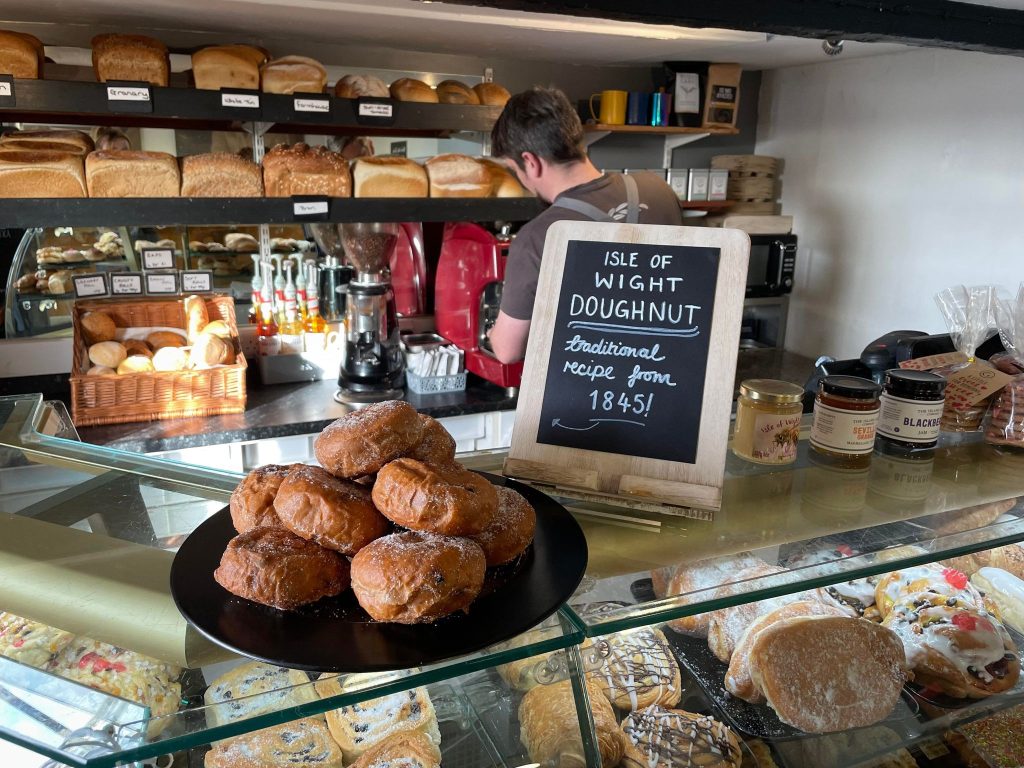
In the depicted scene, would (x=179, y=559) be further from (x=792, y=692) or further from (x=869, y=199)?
(x=869, y=199)

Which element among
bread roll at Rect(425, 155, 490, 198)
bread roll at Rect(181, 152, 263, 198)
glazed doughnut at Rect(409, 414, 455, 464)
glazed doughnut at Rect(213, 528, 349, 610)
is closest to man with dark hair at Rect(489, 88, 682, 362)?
bread roll at Rect(425, 155, 490, 198)

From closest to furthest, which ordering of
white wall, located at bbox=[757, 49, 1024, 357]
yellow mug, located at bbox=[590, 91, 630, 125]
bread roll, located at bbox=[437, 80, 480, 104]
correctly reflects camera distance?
bread roll, located at bbox=[437, 80, 480, 104] → white wall, located at bbox=[757, 49, 1024, 357] → yellow mug, located at bbox=[590, 91, 630, 125]

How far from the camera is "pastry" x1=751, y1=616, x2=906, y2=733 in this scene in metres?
1.18

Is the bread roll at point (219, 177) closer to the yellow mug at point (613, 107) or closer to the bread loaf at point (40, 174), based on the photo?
the bread loaf at point (40, 174)

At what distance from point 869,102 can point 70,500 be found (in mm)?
4225

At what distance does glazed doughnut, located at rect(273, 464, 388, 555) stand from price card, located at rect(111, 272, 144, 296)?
2.74 m

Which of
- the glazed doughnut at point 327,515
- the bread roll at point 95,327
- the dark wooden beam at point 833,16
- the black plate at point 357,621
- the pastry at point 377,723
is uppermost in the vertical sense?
the dark wooden beam at point 833,16

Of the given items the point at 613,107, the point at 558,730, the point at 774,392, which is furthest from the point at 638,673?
the point at 613,107

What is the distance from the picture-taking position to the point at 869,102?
13.5 feet

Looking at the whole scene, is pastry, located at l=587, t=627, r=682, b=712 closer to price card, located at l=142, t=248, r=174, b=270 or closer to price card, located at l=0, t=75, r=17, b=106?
price card, located at l=0, t=75, r=17, b=106

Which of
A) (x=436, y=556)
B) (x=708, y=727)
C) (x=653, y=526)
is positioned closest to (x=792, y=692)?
(x=708, y=727)

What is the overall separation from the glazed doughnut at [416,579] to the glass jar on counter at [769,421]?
65cm

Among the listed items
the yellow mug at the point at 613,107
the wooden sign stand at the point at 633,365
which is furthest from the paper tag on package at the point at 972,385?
the yellow mug at the point at 613,107

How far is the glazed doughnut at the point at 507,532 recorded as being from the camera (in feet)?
2.81
